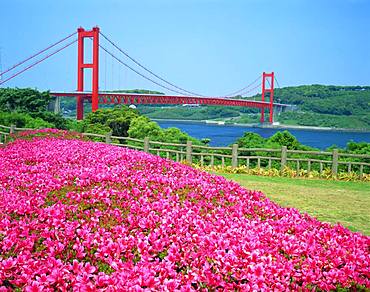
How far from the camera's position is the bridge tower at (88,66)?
33.2m

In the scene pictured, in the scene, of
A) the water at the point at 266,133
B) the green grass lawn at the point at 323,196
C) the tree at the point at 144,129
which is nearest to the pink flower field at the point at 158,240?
the green grass lawn at the point at 323,196

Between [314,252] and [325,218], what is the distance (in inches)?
190

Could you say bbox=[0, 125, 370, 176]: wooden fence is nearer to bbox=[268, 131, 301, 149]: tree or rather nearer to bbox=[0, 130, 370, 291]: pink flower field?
bbox=[268, 131, 301, 149]: tree

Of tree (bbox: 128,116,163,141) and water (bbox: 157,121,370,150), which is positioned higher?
tree (bbox: 128,116,163,141)

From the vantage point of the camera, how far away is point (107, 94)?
33.8 meters

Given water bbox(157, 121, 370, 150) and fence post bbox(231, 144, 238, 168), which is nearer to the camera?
fence post bbox(231, 144, 238, 168)

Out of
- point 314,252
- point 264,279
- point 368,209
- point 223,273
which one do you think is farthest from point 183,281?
point 368,209

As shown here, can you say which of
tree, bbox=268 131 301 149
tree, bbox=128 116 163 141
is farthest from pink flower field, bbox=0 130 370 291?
tree, bbox=128 116 163 141

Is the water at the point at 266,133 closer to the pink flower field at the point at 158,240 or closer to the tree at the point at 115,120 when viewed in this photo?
the tree at the point at 115,120

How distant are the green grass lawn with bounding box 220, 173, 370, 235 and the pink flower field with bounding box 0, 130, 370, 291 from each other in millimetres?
3753

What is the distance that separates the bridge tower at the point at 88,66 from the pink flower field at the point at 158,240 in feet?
91.8

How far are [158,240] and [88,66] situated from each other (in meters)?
37.3

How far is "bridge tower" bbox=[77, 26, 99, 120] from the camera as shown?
1309 inches

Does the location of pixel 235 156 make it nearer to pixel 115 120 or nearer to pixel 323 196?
pixel 323 196
